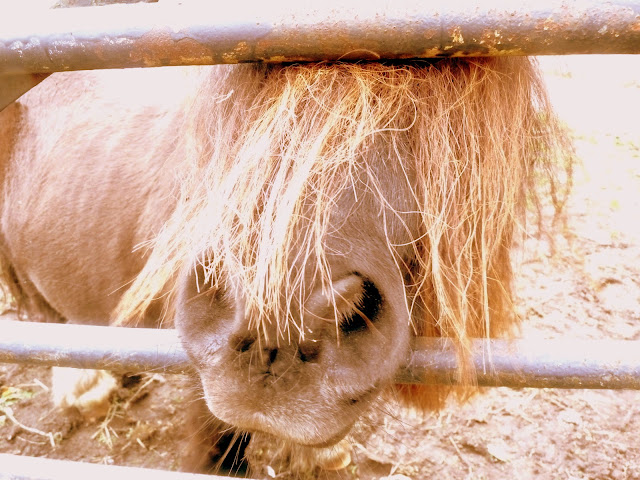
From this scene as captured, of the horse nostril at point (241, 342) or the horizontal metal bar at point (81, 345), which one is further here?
the horizontal metal bar at point (81, 345)

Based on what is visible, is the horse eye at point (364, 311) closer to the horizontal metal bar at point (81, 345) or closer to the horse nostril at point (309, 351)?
the horse nostril at point (309, 351)

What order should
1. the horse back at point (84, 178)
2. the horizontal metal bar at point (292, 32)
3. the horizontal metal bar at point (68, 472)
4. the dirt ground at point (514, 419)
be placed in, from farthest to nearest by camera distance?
the dirt ground at point (514, 419) → the horse back at point (84, 178) → the horizontal metal bar at point (68, 472) → the horizontal metal bar at point (292, 32)

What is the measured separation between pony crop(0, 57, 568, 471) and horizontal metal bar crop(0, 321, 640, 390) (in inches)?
1.9

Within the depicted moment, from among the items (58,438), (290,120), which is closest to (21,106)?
(58,438)

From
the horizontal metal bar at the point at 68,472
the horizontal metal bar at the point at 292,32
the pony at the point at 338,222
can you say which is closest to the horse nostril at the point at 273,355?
the pony at the point at 338,222

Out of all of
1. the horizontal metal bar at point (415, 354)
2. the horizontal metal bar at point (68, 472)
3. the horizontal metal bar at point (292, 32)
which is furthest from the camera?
the horizontal metal bar at point (415, 354)

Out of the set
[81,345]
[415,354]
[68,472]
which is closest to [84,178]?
[81,345]

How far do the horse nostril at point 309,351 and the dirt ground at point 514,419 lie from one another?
76cm

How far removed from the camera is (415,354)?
1218 millimetres

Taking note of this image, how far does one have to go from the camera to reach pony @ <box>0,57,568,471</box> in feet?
3.19

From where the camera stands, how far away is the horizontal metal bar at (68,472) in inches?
37.7

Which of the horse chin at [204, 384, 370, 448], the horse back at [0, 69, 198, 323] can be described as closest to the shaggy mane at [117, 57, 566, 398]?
the horse chin at [204, 384, 370, 448]

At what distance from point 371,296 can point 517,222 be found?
60cm

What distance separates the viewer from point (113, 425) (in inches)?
117
